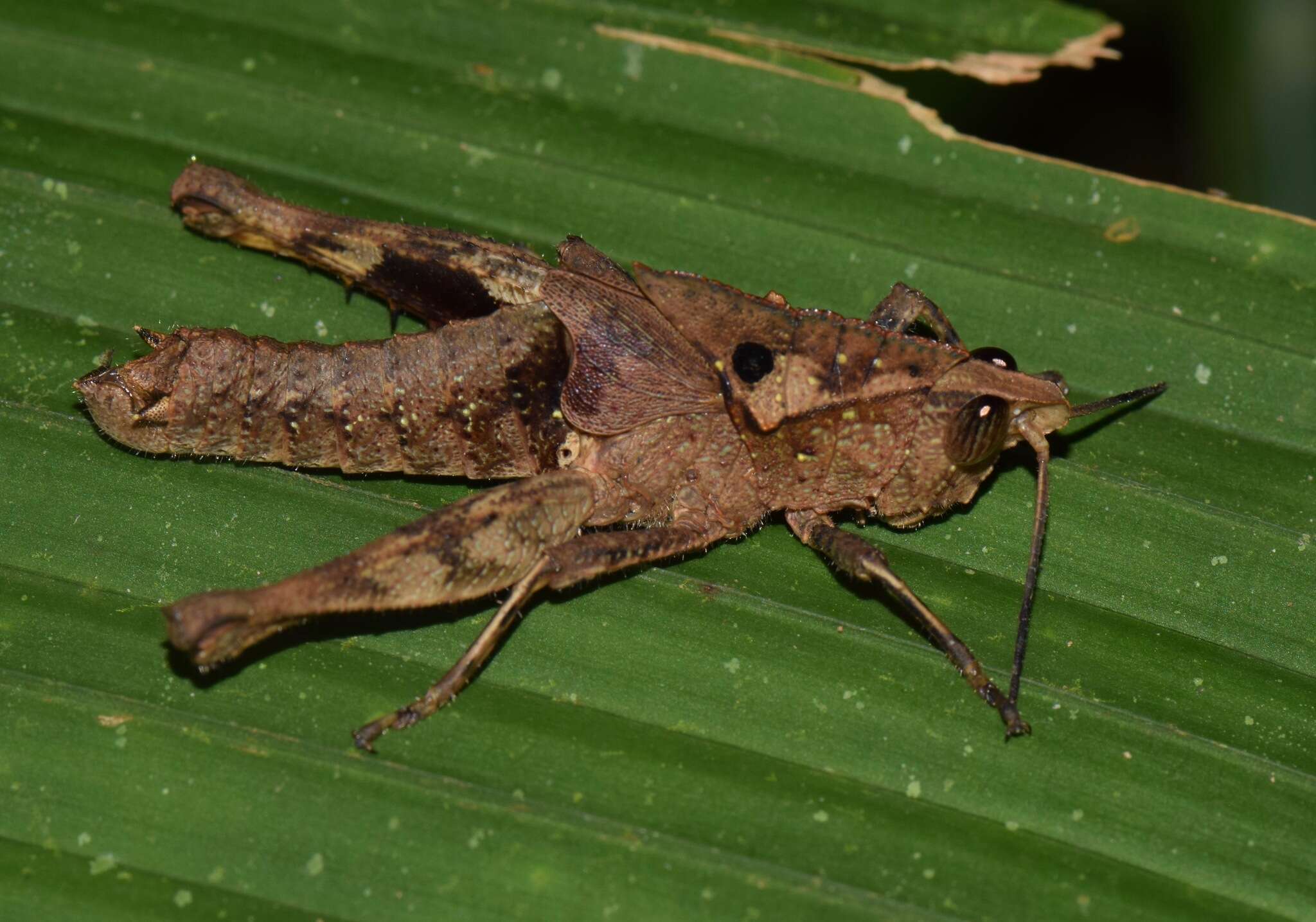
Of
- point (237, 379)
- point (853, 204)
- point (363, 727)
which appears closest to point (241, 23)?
point (237, 379)

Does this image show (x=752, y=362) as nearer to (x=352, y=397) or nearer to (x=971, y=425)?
(x=971, y=425)

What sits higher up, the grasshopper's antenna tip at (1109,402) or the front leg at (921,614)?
the grasshopper's antenna tip at (1109,402)

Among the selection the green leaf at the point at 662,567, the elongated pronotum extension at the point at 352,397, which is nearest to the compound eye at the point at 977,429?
the green leaf at the point at 662,567

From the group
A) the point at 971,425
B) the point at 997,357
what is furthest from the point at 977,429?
the point at 997,357

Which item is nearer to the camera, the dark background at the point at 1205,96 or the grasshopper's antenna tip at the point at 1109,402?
the grasshopper's antenna tip at the point at 1109,402

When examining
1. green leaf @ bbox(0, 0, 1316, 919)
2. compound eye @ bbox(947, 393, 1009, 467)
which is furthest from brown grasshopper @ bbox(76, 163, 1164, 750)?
green leaf @ bbox(0, 0, 1316, 919)

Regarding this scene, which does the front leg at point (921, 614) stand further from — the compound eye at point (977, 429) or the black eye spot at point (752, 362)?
the black eye spot at point (752, 362)
